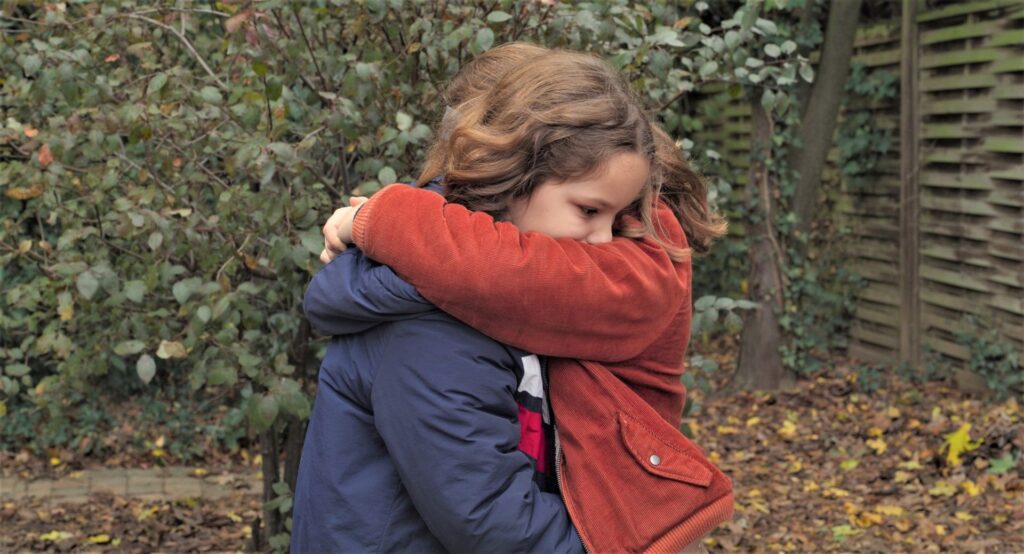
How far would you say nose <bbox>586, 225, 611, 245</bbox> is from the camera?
5.50 ft

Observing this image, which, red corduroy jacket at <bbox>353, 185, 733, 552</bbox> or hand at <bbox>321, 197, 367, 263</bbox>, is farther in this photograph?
hand at <bbox>321, 197, 367, 263</bbox>

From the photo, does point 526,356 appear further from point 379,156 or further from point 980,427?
point 980,427

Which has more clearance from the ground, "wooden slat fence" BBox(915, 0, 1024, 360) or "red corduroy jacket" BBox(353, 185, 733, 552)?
"red corduroy jacket" BBox(353, 185, 733, 552)

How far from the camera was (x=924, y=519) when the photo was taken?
5062 millimetres

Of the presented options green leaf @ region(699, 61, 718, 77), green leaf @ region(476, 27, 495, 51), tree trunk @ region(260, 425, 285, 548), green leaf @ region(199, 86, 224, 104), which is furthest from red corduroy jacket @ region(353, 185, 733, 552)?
tree trunk @ region(260, 425, 285, 548)

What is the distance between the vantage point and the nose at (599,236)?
66.0 inches

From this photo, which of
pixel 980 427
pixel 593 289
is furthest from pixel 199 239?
pixel 980 427

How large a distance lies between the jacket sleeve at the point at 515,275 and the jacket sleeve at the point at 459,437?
2.0 inches

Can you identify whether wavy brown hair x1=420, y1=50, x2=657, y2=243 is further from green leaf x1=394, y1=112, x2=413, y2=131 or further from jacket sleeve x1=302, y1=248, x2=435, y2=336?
green leaf x1=394, y1=112, x2=413, y2=131

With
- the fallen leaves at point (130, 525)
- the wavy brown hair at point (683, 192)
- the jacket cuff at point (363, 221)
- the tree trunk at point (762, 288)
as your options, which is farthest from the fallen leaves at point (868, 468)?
the jacket cuff at point (363, 221)

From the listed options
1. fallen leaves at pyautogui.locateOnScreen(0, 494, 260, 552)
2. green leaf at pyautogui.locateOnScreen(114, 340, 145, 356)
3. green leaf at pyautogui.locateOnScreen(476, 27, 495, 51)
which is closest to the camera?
green leaf at pyautogui.locateOnScreen(476, 27, 495, 51)

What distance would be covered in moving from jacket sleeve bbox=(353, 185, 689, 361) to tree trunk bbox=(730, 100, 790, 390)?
585 centimetres

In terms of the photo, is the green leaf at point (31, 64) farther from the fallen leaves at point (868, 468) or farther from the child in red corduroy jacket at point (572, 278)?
the fallen leaves at point (868, 468)

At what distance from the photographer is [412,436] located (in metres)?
1.55
